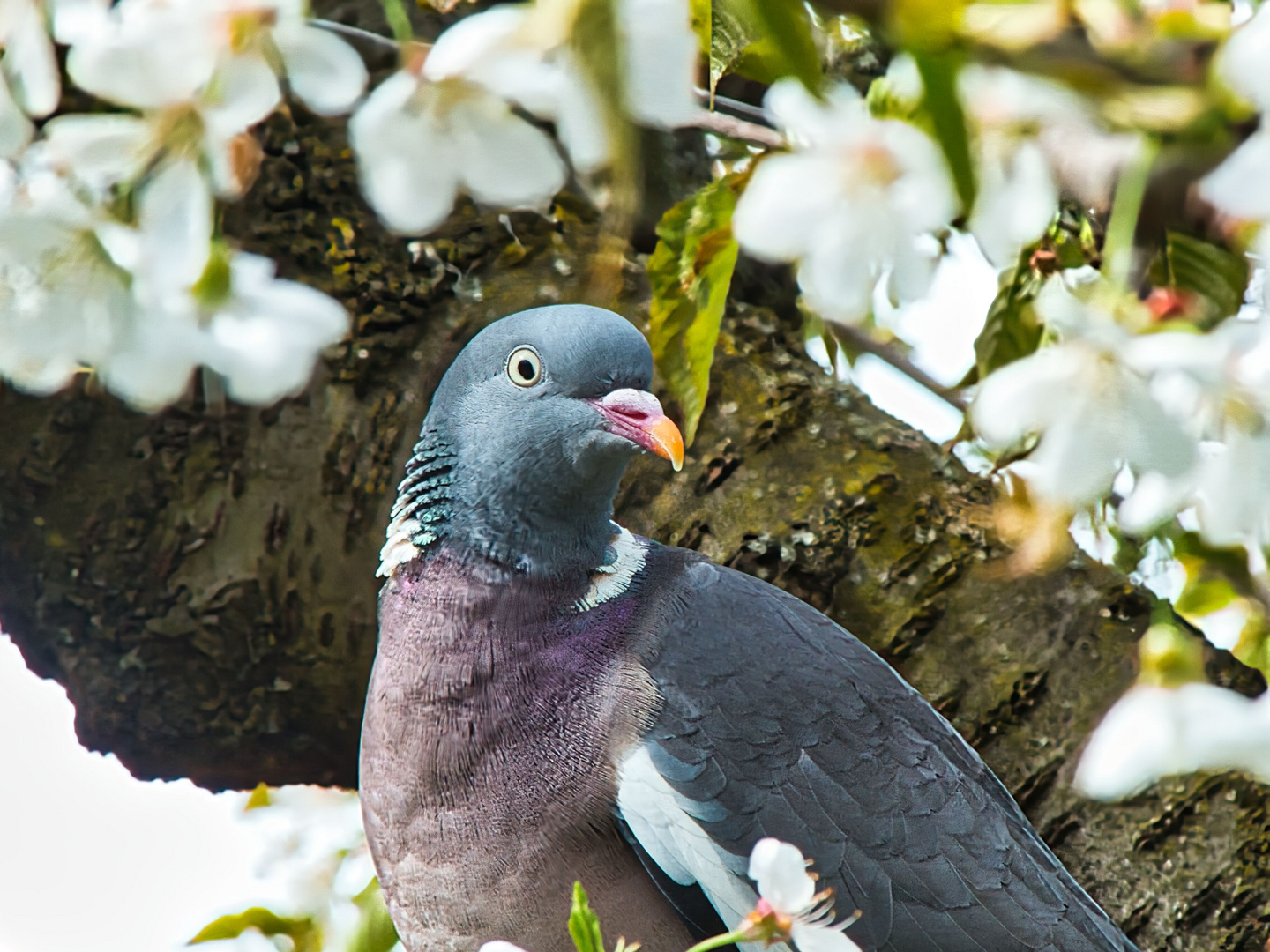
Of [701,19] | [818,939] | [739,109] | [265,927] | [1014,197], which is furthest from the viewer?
[265,927]

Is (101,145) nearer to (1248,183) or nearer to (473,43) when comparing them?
(473,43)

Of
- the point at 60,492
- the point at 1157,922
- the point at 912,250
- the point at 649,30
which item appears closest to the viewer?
the point at 649,30

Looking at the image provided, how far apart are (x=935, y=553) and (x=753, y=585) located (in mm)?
232

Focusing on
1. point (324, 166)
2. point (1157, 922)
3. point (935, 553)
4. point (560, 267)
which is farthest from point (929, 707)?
point (324, 166)

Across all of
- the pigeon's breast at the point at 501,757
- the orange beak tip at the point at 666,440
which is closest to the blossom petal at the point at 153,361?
the orange beak tip at the point at 666,440

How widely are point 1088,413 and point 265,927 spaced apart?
55.7 inches

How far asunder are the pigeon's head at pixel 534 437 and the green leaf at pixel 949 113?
0.94m

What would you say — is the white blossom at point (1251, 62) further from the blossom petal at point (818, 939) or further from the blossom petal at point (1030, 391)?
the blossom petal at point (818, 939)

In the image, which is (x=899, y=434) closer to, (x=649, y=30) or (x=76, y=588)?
(x=76, y=588)

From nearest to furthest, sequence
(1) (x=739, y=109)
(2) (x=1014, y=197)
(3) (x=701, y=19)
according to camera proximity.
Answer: (2) (x=1014, y=197)
(3) (x=701, y=19)
(1) (x=739, y=109)

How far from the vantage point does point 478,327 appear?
159 centimetres

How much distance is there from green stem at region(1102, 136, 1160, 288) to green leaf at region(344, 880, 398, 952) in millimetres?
1347

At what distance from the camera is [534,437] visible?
1414mm

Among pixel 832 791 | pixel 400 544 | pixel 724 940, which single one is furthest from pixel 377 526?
pixel 724 940
